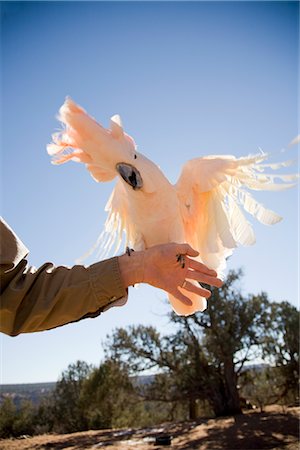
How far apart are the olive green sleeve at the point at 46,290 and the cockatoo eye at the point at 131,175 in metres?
0.80

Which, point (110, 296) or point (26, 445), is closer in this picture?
point (110, 296)

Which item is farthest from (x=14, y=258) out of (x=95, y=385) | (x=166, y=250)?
(x=95, y=385)

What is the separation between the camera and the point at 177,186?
214 cm

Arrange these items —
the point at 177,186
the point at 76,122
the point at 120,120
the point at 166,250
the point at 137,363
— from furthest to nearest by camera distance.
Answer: the point at 137,363 < the point at 177,186 < the point at 120,120 < the point at 76,122 < the point at 166,250

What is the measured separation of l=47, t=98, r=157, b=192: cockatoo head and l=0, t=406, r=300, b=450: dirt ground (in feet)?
26.0

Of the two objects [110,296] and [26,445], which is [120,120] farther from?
[26,445]

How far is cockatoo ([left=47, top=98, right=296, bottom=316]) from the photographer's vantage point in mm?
1868

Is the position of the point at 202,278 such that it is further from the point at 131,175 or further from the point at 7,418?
the point at 7,418

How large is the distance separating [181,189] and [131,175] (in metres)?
0.33

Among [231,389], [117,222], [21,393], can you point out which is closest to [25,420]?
[231,389]

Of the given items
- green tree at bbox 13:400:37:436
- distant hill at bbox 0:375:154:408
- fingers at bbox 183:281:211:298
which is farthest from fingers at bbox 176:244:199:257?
distant hill at bbox 0:375:154:408

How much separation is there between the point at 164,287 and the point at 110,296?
0.77 ft

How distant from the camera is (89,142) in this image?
6.01 feet

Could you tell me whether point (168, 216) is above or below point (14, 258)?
above
